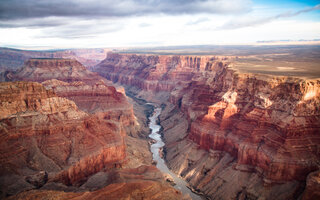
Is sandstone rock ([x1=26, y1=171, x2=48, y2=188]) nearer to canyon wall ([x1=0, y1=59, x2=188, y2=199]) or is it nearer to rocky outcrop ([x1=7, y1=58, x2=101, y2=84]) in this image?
canyon wall ([x1=0, y1=59, x2=188, y2=199])

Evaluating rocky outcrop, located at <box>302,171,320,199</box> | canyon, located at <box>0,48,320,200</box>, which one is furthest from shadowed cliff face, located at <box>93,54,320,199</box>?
rocky outcrop, located at <box>302,171,320,199</box>

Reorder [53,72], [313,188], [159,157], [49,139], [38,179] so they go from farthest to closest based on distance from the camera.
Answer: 1. [53,72]
2. [159,157]
3. [49,139]
4. [38,179]
5. [313,188]

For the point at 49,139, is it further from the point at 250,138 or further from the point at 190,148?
the point at 250,138

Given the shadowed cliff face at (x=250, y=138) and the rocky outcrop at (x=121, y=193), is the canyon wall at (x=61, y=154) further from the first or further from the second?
the shadowed cliff face at (x=250, y=138)

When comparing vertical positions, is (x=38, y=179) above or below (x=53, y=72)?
below

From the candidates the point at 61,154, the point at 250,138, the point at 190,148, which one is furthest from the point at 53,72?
the point at 250,138

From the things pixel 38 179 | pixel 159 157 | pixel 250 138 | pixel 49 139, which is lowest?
pixel 159 157
